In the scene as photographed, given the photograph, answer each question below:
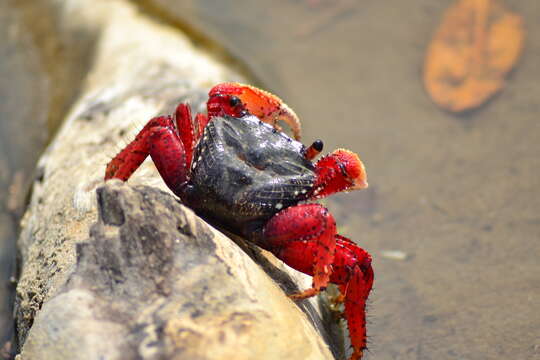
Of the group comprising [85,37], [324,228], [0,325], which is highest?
[324,228]

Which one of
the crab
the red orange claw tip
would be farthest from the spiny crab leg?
the red orange claw tip

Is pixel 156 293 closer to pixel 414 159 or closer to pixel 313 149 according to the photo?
pixel 313 149

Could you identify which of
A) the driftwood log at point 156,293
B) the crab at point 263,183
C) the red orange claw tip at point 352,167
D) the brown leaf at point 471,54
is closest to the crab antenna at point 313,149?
the crab at point 263,183

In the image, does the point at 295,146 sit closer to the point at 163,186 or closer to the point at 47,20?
the point at 163,186

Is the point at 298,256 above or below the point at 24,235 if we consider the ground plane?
above

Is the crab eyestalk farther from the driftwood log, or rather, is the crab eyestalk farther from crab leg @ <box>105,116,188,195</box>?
crab leg @ <box>105,116,188,195</box>

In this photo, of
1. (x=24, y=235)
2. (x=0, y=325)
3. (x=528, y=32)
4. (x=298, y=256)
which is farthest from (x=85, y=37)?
(x=528, y=32)
